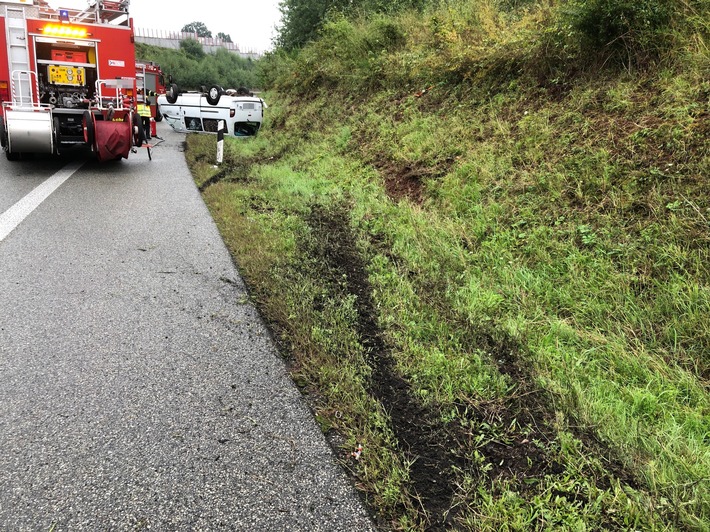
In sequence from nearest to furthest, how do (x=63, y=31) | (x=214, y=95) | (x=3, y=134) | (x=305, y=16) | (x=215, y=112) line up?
(x=3, y=134), (x=63, y=31), (x=214, y=95), (x=215, y=112), (x=305, y=16)

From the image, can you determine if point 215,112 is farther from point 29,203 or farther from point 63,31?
point 29,203

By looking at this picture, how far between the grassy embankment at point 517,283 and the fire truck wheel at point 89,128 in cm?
309

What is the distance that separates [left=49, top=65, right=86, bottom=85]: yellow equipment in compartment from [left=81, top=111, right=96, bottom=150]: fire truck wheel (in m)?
2.11

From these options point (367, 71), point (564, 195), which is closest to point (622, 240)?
point (564, 195)

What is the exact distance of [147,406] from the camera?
8.86 ft

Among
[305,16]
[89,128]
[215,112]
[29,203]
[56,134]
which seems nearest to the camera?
[29,203]

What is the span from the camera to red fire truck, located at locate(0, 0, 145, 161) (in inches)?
355

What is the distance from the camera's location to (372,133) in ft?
29.6

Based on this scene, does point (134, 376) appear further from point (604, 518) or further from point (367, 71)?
point (367, 71)

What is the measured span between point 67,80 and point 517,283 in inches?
432

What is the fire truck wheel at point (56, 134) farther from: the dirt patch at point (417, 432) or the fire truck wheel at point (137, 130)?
the dirt patch at point (417, 432)

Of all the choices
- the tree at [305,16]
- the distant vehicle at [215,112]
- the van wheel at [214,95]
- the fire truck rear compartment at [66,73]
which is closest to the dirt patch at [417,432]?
the fire truck rear compartment at [66,73]

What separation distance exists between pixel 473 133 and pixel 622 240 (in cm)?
324

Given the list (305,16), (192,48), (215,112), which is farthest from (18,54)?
(192,48)
